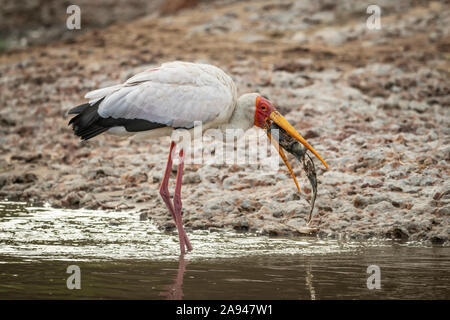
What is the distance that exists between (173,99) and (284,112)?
4.95 m

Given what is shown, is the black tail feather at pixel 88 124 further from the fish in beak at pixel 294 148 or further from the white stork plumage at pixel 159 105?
the fish in beak at pixel 294 148

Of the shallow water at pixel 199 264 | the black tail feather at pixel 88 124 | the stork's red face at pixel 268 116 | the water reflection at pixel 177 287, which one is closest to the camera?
the water reflection at pixel 177 287

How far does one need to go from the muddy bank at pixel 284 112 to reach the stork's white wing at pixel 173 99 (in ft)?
3.95

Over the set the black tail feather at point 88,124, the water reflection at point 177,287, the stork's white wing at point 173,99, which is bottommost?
the water reflection at point 177,287

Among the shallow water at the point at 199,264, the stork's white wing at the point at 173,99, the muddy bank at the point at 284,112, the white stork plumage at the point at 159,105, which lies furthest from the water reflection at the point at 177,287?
the muddy bank at the point at 284,112

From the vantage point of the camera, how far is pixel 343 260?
231 inches

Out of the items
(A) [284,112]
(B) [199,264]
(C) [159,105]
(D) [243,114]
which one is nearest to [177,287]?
(B) [199,264]

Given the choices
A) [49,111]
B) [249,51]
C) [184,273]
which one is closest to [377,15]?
[249,51]

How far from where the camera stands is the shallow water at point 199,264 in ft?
15.9

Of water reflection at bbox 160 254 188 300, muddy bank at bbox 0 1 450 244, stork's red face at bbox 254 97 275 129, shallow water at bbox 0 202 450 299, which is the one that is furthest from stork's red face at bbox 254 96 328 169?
water reflection at bbox 160 254 188 300

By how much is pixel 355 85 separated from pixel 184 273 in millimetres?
8094

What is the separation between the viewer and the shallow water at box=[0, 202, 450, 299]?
15.9ft

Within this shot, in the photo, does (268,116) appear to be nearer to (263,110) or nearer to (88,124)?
(263,110)
